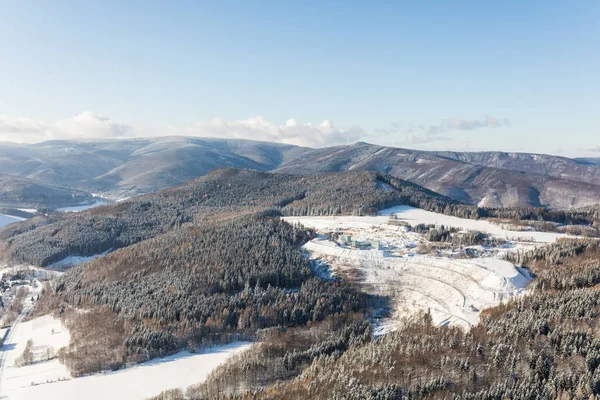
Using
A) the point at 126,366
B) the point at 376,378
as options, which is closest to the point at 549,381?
the point at 376,378

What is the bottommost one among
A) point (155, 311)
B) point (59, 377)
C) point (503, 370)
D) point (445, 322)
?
point (59, 377)

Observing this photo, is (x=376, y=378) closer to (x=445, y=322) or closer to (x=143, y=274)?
(x=445, y=322)

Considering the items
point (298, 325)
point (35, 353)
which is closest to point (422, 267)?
point (298, 325)

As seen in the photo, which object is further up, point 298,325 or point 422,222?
point 422,222

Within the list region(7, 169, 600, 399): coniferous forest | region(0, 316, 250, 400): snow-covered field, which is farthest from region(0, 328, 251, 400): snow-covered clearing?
region(7, 169, 600, 399): coniferous forest

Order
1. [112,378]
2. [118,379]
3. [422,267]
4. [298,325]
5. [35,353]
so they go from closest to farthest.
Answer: [118,379], [112,378], [35,353], [298,325], [422,267]

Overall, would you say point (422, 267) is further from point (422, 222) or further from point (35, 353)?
point (35, 353)

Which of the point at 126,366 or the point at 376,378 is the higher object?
the point at 376,378
